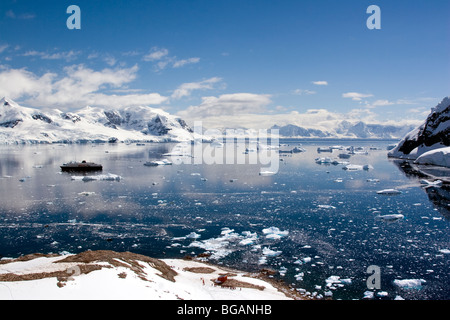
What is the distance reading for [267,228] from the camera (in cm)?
2011

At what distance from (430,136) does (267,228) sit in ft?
215

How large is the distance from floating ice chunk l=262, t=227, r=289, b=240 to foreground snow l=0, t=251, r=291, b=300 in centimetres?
487

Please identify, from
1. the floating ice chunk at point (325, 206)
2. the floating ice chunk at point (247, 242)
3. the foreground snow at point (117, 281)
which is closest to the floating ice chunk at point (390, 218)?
the floating ice chunk at point (325, 206)

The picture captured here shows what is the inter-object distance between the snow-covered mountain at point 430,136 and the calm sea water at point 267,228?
40.1m

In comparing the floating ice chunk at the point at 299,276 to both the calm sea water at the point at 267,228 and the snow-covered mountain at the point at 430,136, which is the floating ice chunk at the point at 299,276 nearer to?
the calm sea water at the point at 267,228

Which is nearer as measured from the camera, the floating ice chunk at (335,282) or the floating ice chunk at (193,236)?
the floating ice chunk at (335,282)

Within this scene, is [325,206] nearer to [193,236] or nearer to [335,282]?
[193,236]

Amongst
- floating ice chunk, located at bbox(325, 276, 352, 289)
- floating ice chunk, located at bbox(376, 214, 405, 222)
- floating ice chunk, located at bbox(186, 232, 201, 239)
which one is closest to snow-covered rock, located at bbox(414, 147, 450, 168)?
floating ice chunk, located at bbox(376, 214, 405, 222)

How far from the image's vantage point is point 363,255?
16.0 m

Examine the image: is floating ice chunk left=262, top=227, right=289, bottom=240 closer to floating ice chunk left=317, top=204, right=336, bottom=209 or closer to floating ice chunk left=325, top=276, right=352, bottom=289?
floating ice chunk left=325, top=276, right=352, bottom=289

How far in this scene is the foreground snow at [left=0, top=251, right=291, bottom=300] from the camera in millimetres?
9578

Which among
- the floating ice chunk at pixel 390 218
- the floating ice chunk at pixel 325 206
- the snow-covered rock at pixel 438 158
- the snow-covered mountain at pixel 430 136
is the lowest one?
the floating ice chunk at pixel 390 218

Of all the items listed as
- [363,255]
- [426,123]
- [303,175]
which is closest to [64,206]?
[363,255]

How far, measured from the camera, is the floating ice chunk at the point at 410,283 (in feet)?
42.4
